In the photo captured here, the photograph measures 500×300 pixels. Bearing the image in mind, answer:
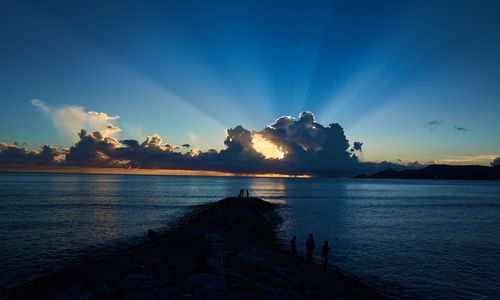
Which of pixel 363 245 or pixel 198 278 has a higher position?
pixel 198 278

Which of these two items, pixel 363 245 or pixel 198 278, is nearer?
pixel 198 278

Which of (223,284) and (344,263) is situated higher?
(223,284)

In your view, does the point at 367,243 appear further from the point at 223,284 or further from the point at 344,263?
the point at 223,284

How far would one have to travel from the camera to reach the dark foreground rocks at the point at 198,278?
18516mm

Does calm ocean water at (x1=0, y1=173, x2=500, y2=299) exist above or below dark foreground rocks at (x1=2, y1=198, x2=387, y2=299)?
below

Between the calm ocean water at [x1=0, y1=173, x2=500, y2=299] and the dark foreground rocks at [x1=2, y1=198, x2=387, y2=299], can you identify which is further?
the calm ocean water at [x1=0, y1=173, x2=500, y2=299]

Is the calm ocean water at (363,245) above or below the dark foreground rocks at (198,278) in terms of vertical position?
below

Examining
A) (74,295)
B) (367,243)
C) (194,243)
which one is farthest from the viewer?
(367,243)

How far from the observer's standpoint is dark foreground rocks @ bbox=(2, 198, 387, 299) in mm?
18516

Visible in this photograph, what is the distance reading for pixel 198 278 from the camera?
20.2 metres

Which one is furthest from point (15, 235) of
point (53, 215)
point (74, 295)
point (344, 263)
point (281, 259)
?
point (344, 263)

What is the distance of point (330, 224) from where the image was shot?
61.7m

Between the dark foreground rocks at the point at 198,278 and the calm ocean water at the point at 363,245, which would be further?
the calm ocean water at the point at 363,245

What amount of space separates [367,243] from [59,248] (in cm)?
3941
